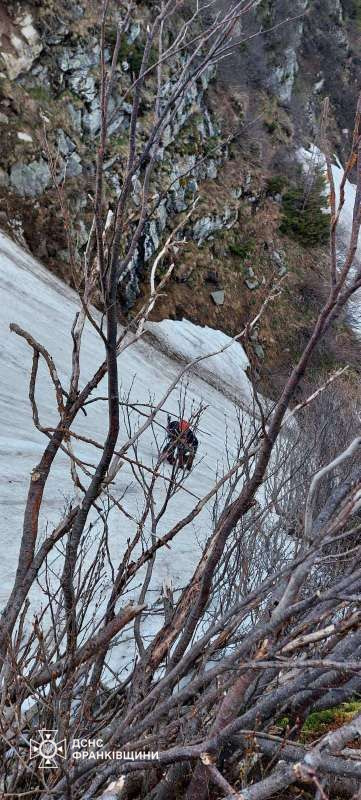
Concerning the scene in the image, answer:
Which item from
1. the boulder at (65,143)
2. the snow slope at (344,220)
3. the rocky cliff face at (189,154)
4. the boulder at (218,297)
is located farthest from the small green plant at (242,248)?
the boulder at (65,143)

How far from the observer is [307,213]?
3164 centimetres

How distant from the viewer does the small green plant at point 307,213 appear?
31234mm

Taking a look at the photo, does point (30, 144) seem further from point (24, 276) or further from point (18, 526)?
point (18, 526)

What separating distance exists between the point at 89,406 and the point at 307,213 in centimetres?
2151

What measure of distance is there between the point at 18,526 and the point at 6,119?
16516 mm

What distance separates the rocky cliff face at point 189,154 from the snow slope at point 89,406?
6.74 feet

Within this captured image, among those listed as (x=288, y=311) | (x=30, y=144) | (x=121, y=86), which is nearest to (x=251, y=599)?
(x=30, y=144)

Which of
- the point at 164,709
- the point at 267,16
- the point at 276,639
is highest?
the point at 267,16

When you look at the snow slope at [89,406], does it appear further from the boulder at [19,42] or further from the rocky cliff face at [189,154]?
the boulder at [19,42]

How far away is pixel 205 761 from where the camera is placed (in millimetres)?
1513

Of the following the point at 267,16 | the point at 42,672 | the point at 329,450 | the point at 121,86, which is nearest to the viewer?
the point at 42,672

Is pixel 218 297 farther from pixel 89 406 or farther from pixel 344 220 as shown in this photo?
pixel 89 406

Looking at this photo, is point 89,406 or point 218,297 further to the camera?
point 218,297

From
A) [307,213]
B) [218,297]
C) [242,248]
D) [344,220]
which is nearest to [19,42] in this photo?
[218,297]
